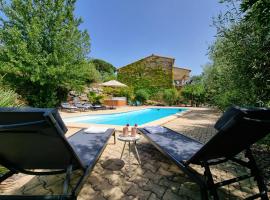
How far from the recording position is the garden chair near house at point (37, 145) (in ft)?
5.44

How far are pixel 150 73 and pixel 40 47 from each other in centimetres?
1940

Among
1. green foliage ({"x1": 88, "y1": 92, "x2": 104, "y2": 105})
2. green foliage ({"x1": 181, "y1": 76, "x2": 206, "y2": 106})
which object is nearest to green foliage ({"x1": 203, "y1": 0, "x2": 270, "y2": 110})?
green foliage ({"x1": 88, "y1": 92, "x2": 104, "y2": 105})

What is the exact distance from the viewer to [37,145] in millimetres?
2096

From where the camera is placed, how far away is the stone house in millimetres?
28156

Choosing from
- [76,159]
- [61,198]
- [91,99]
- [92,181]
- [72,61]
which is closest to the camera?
[61,198]

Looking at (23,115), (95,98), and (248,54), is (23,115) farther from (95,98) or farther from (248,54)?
(95,98)

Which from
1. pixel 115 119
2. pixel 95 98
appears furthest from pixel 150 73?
pixel 115 119

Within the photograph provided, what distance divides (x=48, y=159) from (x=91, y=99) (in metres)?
16.6

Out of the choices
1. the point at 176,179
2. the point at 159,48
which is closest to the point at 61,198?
the point at 176,179

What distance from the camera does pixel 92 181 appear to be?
3.14 m

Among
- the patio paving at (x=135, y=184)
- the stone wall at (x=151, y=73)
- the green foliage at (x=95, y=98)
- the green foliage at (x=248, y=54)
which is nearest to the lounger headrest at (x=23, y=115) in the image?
the patio paving at (x=135, y=184)

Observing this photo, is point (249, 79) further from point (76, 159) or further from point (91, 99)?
point (91, 99)

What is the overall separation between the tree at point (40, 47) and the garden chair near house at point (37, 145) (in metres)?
9.65

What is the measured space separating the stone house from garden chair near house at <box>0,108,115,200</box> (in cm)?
2616
